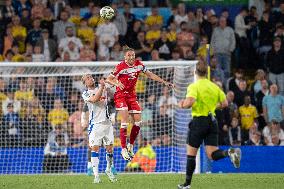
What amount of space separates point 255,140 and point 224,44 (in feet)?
11.5

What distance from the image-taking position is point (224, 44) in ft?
87.6

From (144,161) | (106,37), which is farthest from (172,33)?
(144,161)

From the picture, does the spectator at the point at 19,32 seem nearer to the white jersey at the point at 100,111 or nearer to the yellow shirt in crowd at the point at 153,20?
the yellow shirt in crowd at the point at 153,20

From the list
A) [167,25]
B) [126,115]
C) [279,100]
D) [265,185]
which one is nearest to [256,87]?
[279,100]

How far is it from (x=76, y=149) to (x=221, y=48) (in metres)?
6.09

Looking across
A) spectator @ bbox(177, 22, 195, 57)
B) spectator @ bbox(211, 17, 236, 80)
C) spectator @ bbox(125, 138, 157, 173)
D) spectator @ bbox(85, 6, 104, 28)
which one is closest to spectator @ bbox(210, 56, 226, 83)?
spectator @ bbox(211, 17, 236, 80)

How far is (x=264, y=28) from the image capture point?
1076 inches

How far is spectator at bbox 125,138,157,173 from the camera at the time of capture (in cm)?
2262

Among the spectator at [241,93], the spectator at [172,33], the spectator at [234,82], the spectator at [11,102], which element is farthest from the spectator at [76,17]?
the spectator at [241,93]

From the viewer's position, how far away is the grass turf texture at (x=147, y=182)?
16.6 metres

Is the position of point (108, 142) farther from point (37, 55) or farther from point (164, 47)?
point (164, 47)

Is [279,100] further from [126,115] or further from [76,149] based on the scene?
[126,115]

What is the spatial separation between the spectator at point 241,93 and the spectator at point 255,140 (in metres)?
Result: 1.21

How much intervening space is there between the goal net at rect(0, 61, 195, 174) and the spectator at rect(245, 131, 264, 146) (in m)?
2.30
